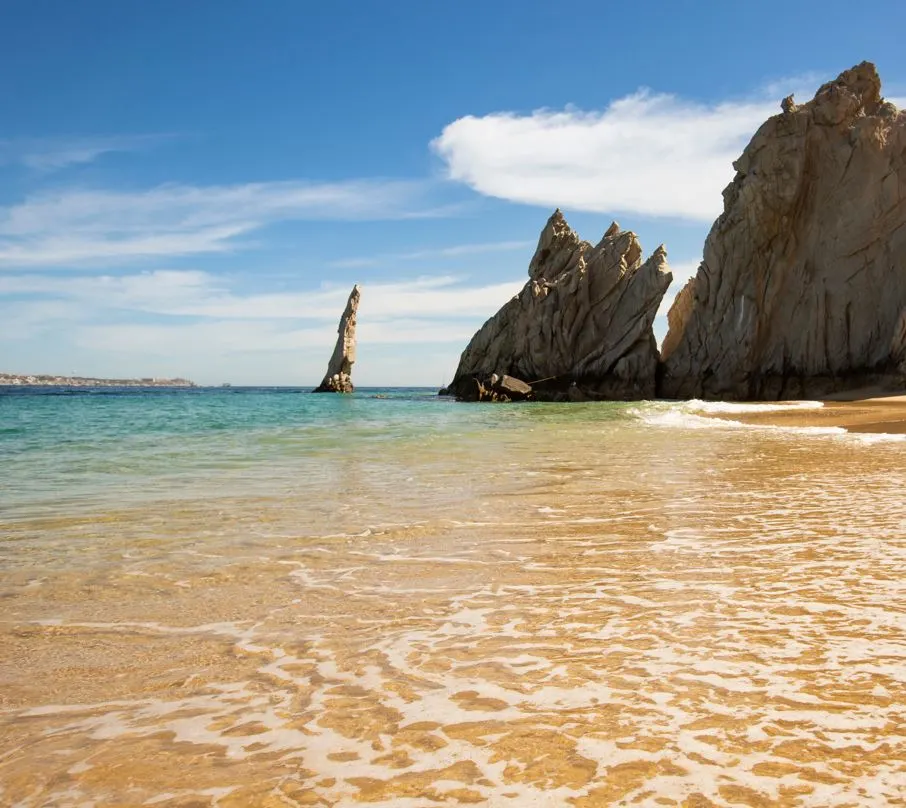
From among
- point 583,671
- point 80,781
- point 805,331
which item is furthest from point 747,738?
point 805,331

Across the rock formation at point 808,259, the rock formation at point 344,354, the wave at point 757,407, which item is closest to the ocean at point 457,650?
the wave at point 757,407

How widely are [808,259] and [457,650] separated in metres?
53.3

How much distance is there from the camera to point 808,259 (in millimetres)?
49438

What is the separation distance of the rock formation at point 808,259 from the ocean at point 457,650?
43262 millimetres

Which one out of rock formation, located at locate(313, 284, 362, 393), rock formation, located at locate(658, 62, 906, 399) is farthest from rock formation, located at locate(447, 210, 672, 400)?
rock formation, located at locate(313, 284, 362, 393)

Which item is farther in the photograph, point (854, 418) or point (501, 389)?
point (501, 389)

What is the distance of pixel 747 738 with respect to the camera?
275 cm

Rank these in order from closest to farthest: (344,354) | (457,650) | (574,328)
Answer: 1. (457,650)
2. (574,328)
3. (344,354)

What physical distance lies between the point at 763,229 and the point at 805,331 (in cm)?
805

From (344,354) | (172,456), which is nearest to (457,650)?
(172,456)

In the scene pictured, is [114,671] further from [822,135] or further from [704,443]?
[822,135]

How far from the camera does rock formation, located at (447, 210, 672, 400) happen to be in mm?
55812

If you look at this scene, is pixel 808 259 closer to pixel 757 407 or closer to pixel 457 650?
pixel 757 407

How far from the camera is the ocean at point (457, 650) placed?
2590mm
